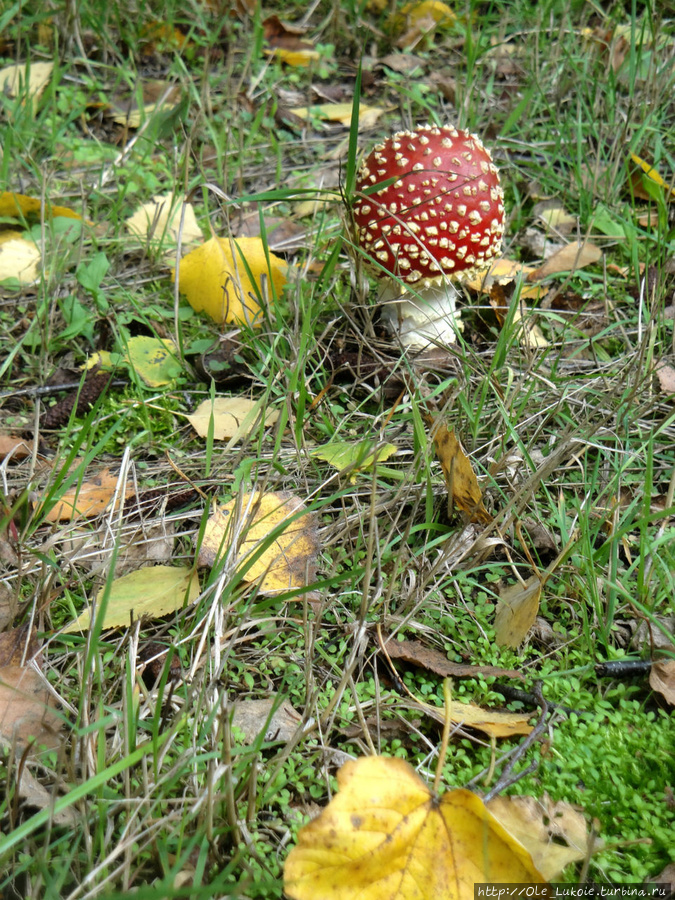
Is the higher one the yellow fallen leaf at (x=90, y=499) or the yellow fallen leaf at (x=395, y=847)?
the yellow fallen leaf at (x=395, y=847)

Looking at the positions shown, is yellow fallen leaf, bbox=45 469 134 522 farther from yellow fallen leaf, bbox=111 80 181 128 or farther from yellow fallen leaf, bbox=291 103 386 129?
yellow fallen leaf, bbox=291 103 386 129

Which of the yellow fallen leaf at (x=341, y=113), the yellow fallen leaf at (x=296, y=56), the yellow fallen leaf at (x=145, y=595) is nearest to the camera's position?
the yellow fallen leaf at (x=145, y=595)

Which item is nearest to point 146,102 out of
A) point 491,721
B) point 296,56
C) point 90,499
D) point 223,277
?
point 296,56

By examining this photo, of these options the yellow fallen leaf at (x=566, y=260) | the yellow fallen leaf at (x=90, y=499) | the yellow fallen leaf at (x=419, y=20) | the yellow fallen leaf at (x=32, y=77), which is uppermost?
the yellow fallen leaf at (x=419, y=20)

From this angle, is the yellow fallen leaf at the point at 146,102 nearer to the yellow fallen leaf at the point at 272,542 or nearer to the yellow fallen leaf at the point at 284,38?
the yellow fallen leaf at the point at 284,38

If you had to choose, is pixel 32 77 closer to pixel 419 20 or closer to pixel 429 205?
pixel 419 20

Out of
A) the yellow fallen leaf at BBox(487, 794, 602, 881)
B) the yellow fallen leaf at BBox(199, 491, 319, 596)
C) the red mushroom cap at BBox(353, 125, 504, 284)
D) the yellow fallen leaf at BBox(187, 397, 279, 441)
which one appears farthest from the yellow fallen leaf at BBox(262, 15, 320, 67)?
the yellow fallen leaf at BBox(487, 794, 602, 881)

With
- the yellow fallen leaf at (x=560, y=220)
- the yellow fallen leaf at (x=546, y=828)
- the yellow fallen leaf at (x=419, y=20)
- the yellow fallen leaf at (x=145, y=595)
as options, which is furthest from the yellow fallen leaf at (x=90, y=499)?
the yellow fallen leaf at (x=419, y=20)

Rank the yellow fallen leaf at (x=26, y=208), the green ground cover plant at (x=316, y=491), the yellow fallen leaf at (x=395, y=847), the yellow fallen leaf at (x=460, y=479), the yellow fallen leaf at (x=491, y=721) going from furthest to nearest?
1. the yellow fallen leaf at (x=26, y=208)
2. the yellow fallen leaf at (x=460, y=479)
3. the yellow fallen leaf at (x=491, y=721)
4. the green ground cover plant at (x=316, y=491)
5. the yellow fallen leaf at (x=395, y=847)
